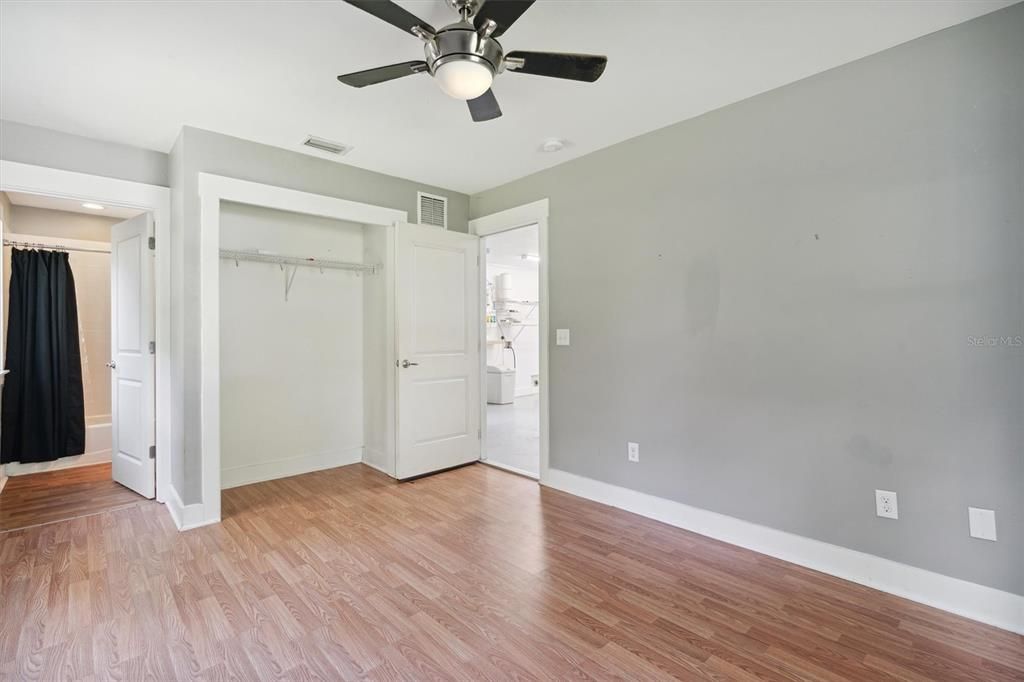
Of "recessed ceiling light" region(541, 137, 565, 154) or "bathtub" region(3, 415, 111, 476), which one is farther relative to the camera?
"bathtub" region(3, 415, 111, 476)

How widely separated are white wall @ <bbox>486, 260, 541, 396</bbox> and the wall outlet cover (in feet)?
18.4

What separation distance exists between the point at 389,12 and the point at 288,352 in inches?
124

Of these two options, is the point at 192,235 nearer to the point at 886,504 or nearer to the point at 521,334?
the point at 886,504

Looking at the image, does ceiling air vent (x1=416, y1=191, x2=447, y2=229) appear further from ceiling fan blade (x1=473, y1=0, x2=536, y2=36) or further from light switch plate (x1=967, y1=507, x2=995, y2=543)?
light switch plate (x1=967, y1=507, x2=995, y2=543)

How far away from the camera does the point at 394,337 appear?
3900 millimetres

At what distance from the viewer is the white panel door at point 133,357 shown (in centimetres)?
339

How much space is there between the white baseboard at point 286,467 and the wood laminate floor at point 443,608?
2.24 feet

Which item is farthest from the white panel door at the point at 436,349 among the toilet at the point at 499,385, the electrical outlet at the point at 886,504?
the toilet at the point at 499,385

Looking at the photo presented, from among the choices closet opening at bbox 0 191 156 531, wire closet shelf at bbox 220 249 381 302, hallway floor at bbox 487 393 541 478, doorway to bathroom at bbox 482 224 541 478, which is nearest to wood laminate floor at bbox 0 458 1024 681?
closet opening at bbox 0 191 156 531

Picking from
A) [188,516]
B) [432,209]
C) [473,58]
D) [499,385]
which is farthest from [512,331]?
[473,58]

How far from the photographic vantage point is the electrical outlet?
2.19 metres

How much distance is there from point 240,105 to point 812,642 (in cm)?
384

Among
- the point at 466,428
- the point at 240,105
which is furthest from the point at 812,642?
the point at 240,105

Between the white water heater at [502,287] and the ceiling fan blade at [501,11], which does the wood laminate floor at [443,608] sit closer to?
the ceiling fan blade at [501,11]
